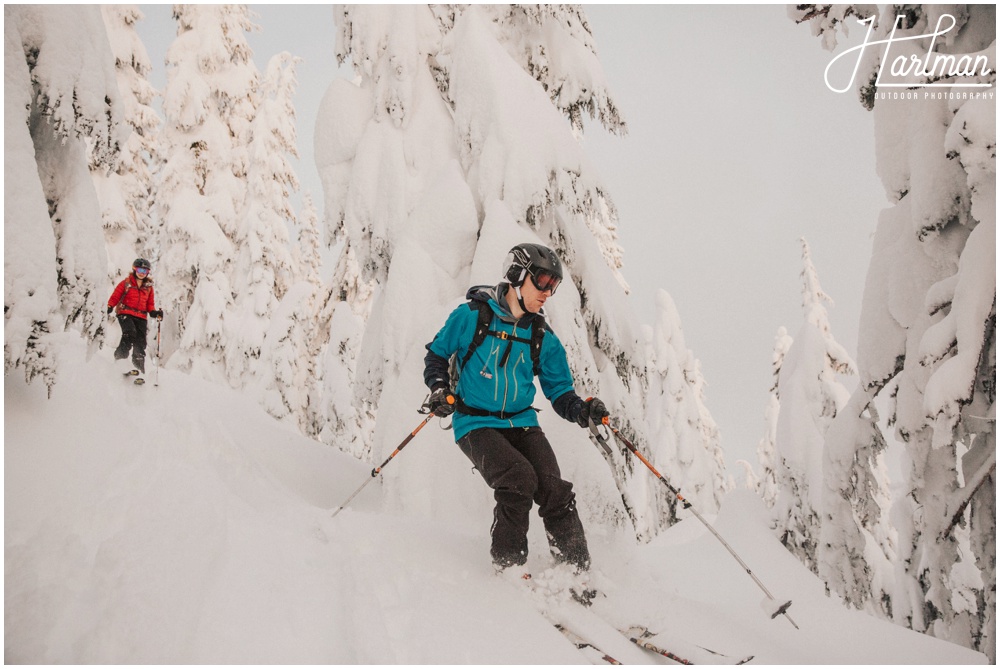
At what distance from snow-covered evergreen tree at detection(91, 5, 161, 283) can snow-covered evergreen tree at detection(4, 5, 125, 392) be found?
15.9 metres

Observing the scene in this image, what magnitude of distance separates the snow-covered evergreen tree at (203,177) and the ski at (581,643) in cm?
1802

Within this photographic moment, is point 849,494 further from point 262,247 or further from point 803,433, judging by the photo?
point 262,247

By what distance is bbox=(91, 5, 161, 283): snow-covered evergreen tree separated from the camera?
58.6 ft

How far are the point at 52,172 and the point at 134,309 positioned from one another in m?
5.58

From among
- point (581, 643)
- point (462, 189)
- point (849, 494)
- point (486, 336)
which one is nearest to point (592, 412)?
point (486, 336)

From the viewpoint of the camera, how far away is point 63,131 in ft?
13.0

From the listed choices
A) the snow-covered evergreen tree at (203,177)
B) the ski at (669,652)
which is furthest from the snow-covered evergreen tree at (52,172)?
the snow-covered evergreen tree at (203,177)

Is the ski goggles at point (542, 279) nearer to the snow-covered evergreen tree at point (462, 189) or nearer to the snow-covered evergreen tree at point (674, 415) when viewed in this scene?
the snow-covered evergreen tree at point (462, 189)

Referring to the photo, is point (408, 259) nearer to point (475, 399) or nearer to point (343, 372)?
point (475, 399)

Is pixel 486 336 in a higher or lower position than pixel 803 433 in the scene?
higher

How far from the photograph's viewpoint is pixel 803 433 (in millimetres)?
14414

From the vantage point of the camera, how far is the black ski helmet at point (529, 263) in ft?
14.3

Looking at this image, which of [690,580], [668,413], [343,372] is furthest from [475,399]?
[668,413]

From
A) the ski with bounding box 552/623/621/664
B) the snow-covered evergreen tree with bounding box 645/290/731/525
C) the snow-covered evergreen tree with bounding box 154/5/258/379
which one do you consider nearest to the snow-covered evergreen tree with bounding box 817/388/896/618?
the ski with bounding box 552/623/621/664
